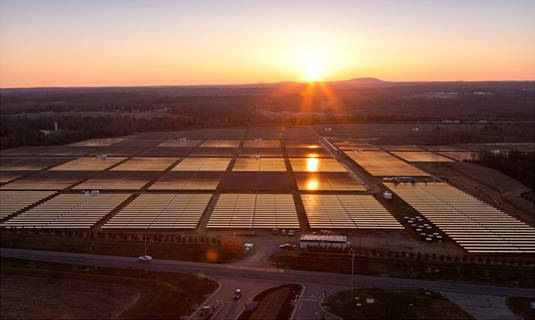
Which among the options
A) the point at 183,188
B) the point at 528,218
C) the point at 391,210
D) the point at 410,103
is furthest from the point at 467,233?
the point at 410,103

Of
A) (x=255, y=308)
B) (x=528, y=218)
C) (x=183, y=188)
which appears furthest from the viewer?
(x=183, y=188)

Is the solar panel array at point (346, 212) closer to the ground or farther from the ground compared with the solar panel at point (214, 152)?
closer to the ground

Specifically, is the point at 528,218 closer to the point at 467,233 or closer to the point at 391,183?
the point at 467,233

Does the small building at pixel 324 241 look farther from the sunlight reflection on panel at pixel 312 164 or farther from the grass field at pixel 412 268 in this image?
the sunlight reflection on panel at pixel 312 164

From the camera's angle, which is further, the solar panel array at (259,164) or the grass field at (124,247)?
the solar panel array at (259,164)

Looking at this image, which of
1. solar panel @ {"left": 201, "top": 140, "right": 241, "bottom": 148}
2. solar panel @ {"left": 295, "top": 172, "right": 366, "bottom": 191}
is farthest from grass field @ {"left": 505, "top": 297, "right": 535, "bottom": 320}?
solar panel @ {"left": 201, "top": 140, "right": 241, "bottom": 148}

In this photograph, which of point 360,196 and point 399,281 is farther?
point 360,196

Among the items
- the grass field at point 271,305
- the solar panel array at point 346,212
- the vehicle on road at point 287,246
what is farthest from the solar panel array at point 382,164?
the grass field at point 271,305
